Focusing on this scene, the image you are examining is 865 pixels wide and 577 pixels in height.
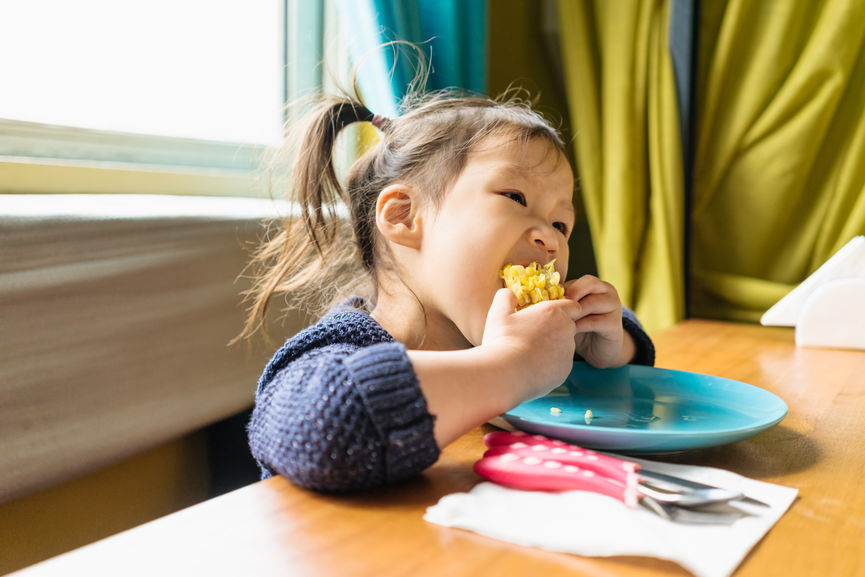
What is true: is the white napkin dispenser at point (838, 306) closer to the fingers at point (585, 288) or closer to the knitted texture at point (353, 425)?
the fingers at point (585, 288)

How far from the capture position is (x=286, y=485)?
1.83 ft

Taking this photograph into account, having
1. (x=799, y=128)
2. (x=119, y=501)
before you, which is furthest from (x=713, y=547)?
(x=799, y=128)

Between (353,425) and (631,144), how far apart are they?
142 cm

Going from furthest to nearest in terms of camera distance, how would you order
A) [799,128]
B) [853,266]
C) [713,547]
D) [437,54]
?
[799,128] < [437,54] < [853,266] < [713,547]

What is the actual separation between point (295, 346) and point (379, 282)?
35 centimetres

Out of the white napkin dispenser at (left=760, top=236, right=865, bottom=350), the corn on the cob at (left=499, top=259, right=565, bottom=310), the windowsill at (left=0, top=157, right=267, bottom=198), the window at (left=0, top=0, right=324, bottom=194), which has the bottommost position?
the white napkin dispenser at (left=760, top=236, right=865, bottom=350)

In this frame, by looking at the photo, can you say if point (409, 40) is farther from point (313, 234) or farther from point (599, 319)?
point (599, 319)

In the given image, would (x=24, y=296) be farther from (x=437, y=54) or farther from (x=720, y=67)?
(x=720, y=67)

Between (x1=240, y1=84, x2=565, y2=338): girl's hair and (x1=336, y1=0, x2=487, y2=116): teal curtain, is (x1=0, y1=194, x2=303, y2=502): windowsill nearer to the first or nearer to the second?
(x1=240, y1=84, x2=565, y2=338): girl's hair

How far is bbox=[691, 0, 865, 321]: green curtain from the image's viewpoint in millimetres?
1612

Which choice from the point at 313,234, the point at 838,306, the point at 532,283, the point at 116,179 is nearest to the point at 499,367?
the point at 532,283

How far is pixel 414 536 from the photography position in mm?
461

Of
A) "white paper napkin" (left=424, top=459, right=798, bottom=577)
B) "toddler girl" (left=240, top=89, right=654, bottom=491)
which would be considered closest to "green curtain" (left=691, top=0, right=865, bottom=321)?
"toddler girl" (left=240, top=89, right=654, bottom=491)

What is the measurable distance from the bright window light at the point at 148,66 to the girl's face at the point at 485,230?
2.32 feet
